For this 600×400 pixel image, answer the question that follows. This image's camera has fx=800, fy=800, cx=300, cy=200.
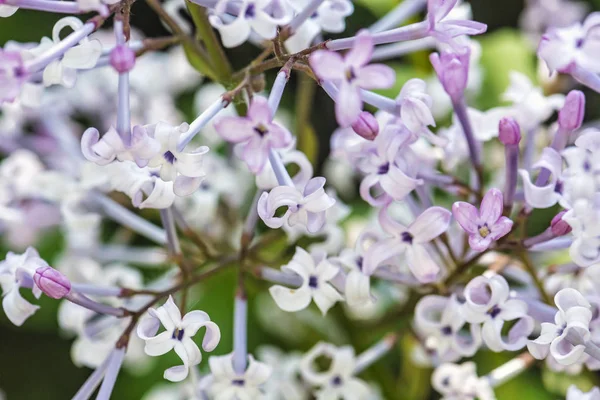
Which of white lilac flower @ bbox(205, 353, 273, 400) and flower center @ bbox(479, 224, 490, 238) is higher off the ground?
flower center @ bbox(479, 224, 490, 238)

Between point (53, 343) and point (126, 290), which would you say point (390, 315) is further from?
point (53, 343)

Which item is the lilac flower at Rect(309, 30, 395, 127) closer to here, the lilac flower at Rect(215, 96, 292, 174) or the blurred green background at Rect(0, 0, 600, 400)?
the lilac flower at Rect(215, 96, 292, 174)

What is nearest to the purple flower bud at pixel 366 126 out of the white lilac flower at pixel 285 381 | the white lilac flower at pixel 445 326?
the white lilac flower at pixel 445 326

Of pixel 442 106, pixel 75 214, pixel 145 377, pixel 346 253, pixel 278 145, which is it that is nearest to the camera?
pixel 278 145

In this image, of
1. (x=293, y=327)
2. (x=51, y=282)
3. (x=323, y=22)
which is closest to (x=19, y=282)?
(x=51, y=282)

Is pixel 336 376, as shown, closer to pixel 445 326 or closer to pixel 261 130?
pixel 445 326

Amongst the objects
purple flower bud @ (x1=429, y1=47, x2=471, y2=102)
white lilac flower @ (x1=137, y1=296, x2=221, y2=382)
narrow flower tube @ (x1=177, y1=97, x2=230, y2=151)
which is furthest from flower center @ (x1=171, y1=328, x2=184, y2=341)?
purple flower bud @ (x1=429, y1=47, x2=471, y2=102)

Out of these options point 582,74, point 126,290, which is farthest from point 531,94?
point 126,290
